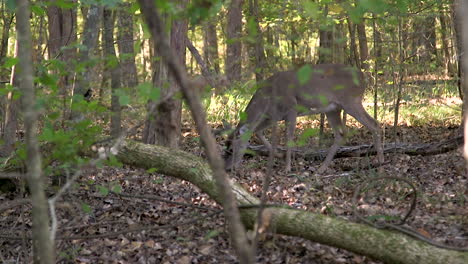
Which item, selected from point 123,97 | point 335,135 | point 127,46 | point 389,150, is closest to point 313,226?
point 123,97

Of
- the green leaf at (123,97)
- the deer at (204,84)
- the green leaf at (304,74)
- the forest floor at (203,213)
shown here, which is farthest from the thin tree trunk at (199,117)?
the forest floor at (203,213)

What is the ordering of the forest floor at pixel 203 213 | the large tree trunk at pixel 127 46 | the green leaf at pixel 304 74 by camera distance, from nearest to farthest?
the green leaf at pixel 304 74, the forest floor at pixel 203 213, the large tree trunk at pixel 127 46

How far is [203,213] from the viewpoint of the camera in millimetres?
6438

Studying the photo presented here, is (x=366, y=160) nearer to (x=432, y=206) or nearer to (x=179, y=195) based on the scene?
(x=432, y=206)

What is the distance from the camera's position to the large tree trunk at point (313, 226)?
438 cm

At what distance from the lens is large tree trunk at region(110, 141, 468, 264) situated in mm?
Result: 4379

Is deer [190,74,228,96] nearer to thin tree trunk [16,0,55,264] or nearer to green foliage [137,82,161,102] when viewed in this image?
green foliage [137,82,161,102]

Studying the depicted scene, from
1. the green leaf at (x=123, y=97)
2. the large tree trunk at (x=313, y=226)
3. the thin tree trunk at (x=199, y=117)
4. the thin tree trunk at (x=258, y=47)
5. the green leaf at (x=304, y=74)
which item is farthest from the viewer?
the large tree trunk at (x=313, y=226)

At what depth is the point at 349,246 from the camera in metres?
4.69

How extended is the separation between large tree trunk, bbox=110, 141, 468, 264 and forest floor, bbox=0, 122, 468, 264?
277mm

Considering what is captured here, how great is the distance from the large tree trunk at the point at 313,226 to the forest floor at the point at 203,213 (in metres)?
0.28

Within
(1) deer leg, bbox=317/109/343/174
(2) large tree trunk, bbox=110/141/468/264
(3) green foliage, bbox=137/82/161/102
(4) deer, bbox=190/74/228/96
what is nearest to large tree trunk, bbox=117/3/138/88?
(1) deer leg, bbox=317/109/343/174

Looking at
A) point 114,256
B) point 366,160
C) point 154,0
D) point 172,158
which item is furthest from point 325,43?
point 154,0

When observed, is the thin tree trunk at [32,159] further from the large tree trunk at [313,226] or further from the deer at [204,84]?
the large tree trunk at [313,226]
